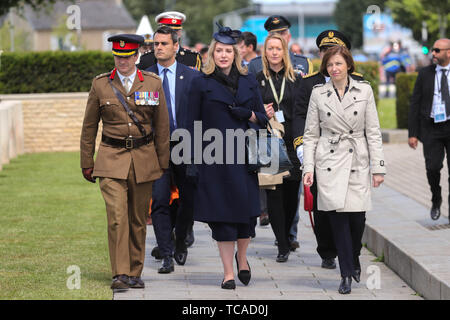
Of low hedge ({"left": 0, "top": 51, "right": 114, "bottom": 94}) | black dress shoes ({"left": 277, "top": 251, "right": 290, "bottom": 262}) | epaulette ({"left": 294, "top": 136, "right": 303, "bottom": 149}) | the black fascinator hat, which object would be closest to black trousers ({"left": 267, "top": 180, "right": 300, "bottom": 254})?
black dress shoes ({"left": 277, "top": 251, "right": 290, "bottom": 262})

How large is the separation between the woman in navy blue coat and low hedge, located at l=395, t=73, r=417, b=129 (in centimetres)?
1407

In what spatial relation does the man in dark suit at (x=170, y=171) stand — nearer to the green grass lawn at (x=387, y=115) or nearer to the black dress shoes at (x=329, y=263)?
the black dress shoes at (x=329, y=263)

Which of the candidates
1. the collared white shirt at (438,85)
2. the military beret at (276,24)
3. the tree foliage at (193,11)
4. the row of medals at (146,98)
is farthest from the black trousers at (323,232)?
the tree foliage at (193,11)

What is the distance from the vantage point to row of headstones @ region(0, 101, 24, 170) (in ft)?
59.4

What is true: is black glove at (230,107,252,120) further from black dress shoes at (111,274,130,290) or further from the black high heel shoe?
black dress shoes at (111,274,130,290)

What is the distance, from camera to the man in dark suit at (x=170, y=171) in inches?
336

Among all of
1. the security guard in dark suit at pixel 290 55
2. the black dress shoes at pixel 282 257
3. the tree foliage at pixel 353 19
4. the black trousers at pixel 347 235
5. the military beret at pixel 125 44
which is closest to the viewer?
the military beret at pixel 125 44

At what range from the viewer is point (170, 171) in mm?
8711

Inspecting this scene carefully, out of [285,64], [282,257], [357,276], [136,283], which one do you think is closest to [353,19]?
[285,64]

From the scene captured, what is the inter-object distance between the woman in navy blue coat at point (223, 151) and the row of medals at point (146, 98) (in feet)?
0.95

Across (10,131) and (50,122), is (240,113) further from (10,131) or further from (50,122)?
(50,122)

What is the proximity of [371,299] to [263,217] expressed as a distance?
4186 millimetres

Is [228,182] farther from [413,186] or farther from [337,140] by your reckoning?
[413,186]

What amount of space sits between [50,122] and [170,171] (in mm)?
13450
